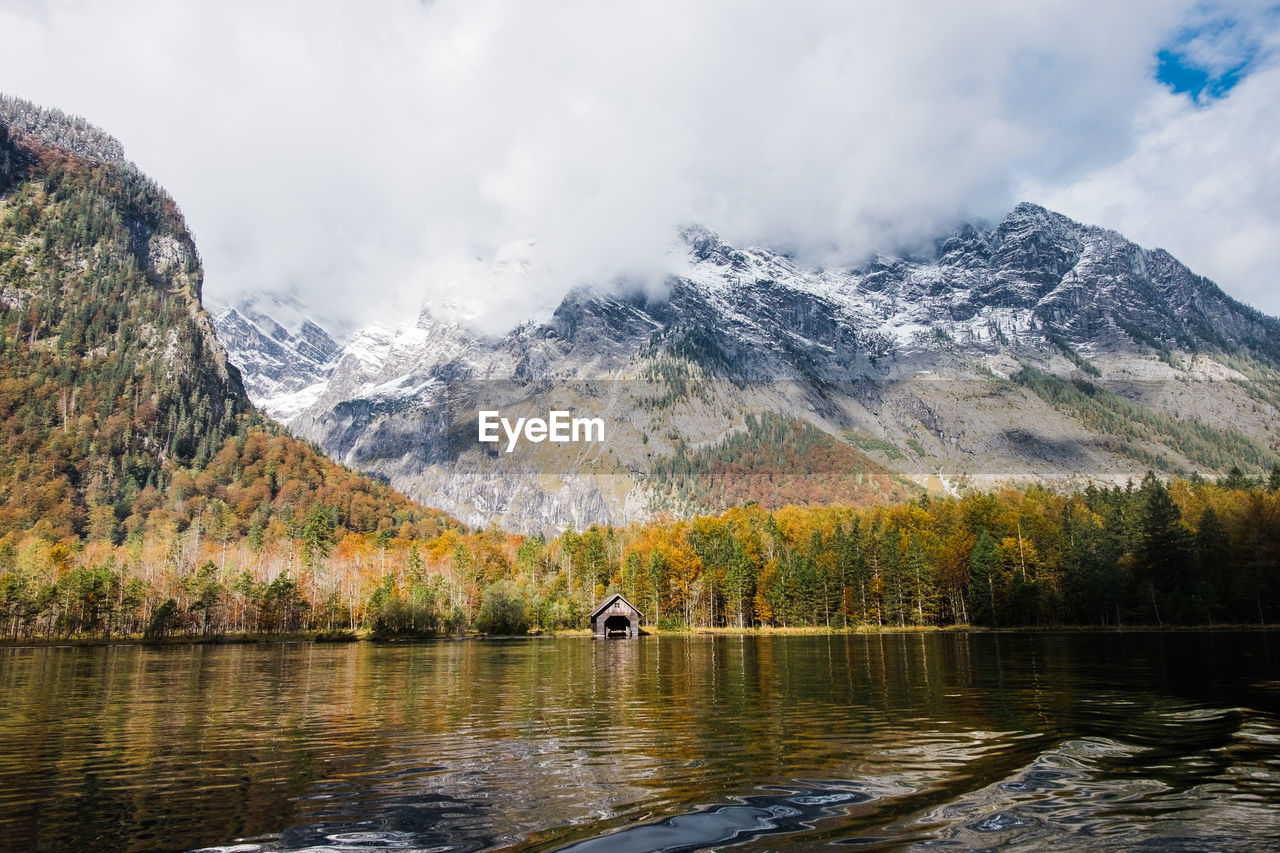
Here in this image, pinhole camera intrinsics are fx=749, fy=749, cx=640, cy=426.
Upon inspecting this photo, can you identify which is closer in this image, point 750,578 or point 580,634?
Result: point 750,578

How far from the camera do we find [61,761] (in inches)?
768

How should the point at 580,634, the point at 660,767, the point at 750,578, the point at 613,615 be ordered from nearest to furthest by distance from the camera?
the point at 660,767
the point at 613,615
the point at 750,578
the point at 580,634

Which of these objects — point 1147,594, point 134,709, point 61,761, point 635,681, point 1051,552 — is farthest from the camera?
point 1051,552

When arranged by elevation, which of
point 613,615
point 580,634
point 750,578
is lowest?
point 580,634

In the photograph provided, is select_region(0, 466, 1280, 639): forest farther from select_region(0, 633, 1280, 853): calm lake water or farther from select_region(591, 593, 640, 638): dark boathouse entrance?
select_region(0, 633, 1280, 853): calm lake water

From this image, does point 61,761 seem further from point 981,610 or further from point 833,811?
point 981,610

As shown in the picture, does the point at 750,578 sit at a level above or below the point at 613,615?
above

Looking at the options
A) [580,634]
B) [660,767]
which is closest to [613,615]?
[580,634]

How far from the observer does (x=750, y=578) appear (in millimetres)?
136875

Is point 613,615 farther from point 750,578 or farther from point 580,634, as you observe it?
point 750,578

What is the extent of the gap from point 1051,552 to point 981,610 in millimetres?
14604

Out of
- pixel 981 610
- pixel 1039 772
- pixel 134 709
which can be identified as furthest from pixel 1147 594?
pixel 134 709

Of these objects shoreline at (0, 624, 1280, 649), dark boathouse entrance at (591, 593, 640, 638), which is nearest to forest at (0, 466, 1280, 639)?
shoreline at (0, 624, 1280, 649)

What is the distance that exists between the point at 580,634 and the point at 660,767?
12471 centimetres
